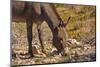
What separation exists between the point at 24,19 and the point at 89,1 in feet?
2.82

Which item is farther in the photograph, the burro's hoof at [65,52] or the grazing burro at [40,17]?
the burro's hoof at [65,52]

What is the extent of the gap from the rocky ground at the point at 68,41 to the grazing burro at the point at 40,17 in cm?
4

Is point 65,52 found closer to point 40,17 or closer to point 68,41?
point 68,41

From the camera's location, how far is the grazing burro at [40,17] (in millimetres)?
2306

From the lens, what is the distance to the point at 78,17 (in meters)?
2.56

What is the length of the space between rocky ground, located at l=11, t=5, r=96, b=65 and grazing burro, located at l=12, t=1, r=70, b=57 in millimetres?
45

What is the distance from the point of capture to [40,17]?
2389mm

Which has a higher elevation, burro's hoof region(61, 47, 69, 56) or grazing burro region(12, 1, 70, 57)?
grazing burro region(12, 1, 70, 57)

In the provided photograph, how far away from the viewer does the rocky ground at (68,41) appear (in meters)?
2.30

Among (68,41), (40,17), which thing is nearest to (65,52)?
(68,41)

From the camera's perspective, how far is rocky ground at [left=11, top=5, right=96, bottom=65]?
2297 mm

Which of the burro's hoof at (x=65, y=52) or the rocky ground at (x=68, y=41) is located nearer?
the rocky ground at (x=68, y=41)

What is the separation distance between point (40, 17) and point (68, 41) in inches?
17.6

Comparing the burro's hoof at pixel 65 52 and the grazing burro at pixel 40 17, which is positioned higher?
the grazing burro at pixel 40 17
